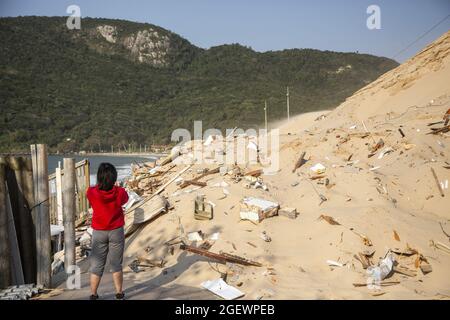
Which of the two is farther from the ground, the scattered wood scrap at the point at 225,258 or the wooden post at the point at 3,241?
the wooden post at the point at 3,241

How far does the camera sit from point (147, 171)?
10656 millimetres

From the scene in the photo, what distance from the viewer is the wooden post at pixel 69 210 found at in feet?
13.8

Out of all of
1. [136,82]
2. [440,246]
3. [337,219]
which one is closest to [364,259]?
[337,219]

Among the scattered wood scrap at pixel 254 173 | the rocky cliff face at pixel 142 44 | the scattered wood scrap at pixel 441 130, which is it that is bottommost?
the scattered wood scrap at pixel 254 173

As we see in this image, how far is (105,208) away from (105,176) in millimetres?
318

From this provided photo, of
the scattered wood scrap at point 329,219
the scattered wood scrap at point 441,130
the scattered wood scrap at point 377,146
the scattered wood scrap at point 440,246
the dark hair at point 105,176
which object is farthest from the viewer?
the scattered wood scrap at point 377,146

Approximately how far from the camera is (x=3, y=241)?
152 inches

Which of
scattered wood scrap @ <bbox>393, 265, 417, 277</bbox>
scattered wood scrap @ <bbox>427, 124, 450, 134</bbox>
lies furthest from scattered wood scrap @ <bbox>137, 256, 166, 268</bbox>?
scattered wood scrap @ <bbox>427, 124, 450, 134</bbox>

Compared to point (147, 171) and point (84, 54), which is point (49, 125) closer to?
point (84, 54)

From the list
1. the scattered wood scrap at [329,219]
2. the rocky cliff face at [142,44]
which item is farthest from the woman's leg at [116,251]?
the rocky cliff face at [142,44]

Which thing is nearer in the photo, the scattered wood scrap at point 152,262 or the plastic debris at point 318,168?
the scattered wood scrap at point 152,262

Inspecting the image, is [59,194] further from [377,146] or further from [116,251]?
[377,146]

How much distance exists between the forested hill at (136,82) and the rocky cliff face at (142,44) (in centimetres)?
29

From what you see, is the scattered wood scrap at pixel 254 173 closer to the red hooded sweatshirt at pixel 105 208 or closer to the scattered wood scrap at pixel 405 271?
the scattered wood scrap at pixel 405 271
